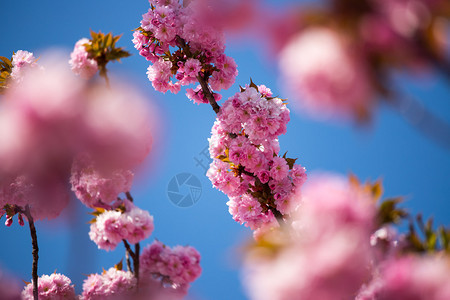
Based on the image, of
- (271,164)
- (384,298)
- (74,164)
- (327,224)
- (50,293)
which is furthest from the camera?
(271,164)

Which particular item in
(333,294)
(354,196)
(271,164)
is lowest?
(333,294)

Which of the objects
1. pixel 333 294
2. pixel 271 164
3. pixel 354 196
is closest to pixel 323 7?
pixel 354 196

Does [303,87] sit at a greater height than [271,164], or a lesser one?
lesser

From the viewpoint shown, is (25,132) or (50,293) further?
(50,293)

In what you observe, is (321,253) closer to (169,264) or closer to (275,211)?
(169,264)

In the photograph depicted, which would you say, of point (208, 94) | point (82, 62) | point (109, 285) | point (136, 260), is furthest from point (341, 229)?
point (208, 94)

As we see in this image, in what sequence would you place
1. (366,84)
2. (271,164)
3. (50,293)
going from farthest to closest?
(271,164) < (50,293) < (366,84)

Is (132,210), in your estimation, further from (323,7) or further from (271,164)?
(323,7)

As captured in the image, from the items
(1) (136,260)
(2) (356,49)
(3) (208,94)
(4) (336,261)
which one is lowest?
(4) (336,261)

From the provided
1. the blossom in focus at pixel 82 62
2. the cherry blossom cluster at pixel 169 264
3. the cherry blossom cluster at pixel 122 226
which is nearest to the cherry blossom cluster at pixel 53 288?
the cherry blossom cluster at pixel 169 264
